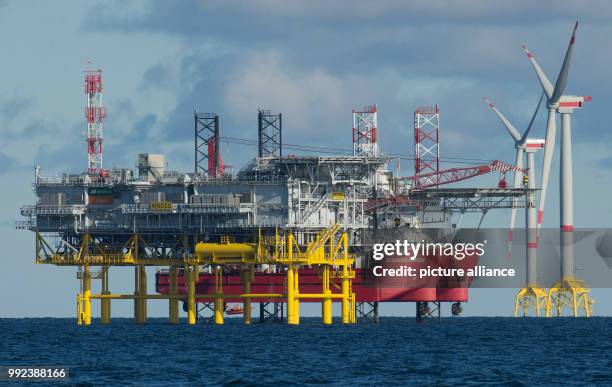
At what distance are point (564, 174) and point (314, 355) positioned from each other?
6950 centimetres

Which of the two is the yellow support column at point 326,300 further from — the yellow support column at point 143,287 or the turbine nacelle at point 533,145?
the turbine nacelle at point 533,145

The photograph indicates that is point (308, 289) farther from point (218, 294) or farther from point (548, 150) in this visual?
point (548, 150)

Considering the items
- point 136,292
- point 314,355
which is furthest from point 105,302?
point 314,355

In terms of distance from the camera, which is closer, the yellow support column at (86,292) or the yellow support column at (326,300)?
the yellow support column at (326,300)

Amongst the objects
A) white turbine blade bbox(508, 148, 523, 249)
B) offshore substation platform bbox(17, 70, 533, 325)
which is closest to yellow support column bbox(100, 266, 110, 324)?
offshore substation platform bbox(17, 70, 533, 325)

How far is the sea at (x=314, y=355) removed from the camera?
3716 inches

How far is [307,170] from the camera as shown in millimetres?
140250

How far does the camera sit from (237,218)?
13662cm

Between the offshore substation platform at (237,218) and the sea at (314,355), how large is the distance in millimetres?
3551

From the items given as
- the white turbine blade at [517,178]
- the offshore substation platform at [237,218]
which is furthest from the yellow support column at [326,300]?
the white turbine blade at [517,178]

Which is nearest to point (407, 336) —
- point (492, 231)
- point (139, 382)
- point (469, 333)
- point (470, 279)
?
point (469, 333)

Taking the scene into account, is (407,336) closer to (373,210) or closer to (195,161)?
(373,210)

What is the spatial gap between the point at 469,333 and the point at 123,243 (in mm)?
28893

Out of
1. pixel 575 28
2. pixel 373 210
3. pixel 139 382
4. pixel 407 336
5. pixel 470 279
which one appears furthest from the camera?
pixel 575 28
